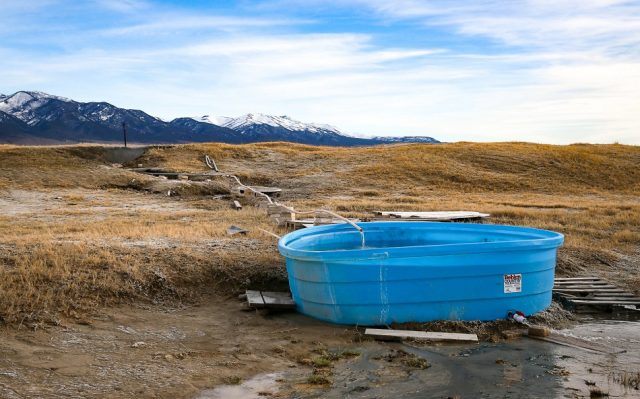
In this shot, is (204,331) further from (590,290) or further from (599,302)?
(590,290)

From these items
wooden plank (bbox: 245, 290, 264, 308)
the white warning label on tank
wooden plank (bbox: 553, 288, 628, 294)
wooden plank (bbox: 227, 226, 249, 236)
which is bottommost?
wooden plank (bbox: 553, 288, 628, 294)

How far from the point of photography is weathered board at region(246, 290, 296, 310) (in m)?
8.09

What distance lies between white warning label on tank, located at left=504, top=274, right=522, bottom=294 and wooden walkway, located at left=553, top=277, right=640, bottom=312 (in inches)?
62.0

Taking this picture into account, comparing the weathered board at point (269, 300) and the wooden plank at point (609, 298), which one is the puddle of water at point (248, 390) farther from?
the wooden plank at point (609, 298)

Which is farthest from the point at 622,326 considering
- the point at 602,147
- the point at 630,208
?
the point at 602,147

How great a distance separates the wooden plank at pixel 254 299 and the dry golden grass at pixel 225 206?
0.56 m

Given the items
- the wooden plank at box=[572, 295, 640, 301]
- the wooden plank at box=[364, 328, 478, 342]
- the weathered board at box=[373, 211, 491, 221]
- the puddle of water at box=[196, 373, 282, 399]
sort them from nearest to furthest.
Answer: the puddle of water at box=[196, 373, 282, 399] < the wooden plank at box=[364, 328, 478, 342] < the wooden plank at box=[572, 295, 640, 301] < the weathered board at box=[373, 211, 491, 221]

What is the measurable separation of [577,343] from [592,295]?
2572 mm

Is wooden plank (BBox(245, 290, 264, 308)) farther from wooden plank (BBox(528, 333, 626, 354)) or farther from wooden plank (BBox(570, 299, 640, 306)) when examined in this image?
wooden plank (BBox(570, 299, 640, 306))

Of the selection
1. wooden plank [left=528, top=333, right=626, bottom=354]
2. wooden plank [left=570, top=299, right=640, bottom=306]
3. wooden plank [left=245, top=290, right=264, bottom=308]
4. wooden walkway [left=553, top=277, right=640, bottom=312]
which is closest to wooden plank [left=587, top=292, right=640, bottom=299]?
wooden walkway [left=553, top=277, right=640, bottom=312]

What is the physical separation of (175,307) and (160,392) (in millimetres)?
2763

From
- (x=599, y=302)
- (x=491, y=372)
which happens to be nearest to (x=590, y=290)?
(x=599, y=302)

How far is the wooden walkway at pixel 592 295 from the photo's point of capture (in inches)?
350

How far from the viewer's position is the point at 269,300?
8.23 metres
